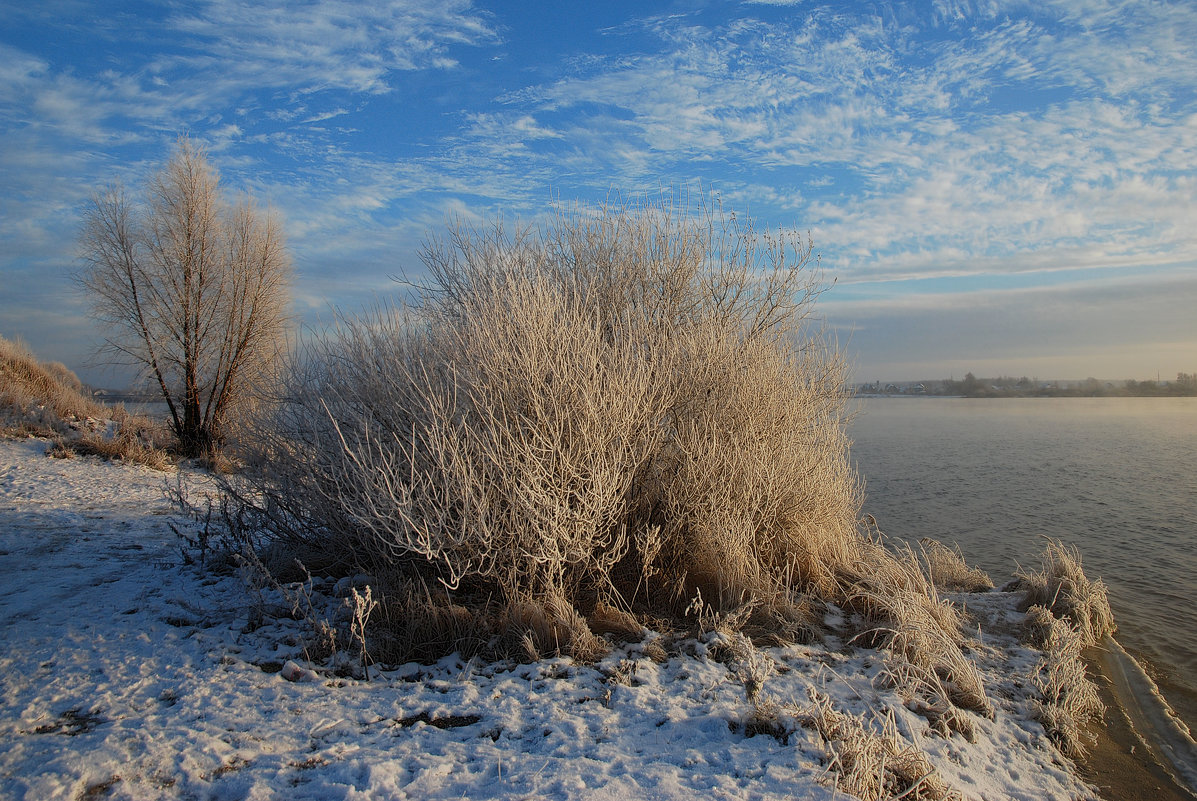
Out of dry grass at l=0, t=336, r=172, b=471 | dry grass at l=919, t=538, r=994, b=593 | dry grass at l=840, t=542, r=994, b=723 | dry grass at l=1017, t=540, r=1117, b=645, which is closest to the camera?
dry grass at l=840, t=542, r=994, b=723

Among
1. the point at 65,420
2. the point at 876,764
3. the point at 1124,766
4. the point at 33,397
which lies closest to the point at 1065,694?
the point at 1124,766

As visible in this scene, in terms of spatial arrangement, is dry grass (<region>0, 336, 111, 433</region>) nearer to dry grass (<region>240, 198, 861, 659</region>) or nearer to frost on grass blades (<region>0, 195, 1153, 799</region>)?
frost on grass blades (<region>0, 195, 1153, 799</region>)

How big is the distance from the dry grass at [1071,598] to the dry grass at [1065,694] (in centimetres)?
72

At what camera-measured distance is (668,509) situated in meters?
5.42

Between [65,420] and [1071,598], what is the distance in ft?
53.5

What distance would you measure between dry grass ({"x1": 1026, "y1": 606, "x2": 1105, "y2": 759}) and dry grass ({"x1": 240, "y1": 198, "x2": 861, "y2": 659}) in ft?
5.31

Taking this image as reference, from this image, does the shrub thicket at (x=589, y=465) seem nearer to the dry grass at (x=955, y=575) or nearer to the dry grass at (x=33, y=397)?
the dry grass at (x=955, y=575)

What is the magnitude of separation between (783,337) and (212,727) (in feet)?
18.7

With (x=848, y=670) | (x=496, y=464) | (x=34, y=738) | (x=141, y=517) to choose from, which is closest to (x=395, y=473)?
(x=496, y=464)

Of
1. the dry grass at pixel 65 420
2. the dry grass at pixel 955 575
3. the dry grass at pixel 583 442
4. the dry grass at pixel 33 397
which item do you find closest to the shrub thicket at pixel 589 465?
the dry grass at pixel 583 442

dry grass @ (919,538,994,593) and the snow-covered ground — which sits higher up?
the snow-covered ground

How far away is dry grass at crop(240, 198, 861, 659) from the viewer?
4.37 m

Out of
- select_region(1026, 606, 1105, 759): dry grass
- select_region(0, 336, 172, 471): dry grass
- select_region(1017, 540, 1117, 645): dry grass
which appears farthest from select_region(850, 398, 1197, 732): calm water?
select_region(0, 336, 172, 471): dry grass

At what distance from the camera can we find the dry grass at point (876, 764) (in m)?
2.97
